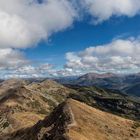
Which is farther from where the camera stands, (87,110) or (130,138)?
(87,110)

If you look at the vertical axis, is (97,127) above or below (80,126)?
below

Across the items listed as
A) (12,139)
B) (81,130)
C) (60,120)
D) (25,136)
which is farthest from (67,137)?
(12,139)

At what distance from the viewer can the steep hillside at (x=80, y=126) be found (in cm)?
12025

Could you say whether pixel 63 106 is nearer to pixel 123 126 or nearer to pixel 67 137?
pixel 123 126

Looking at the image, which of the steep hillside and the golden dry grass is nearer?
the steep hillside

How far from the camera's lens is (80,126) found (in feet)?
412

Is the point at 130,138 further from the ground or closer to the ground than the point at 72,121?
closer to the ground

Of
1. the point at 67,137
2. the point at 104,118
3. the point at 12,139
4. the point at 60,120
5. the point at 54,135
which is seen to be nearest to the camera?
the point at 67,137

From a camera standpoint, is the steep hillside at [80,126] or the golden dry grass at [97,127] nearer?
the steep hillside at [80,126]

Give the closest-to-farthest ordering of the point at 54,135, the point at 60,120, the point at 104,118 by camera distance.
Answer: the point at 54,135 → the point at 60,120 → the point at 104,118

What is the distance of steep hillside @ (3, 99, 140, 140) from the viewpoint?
395 feet

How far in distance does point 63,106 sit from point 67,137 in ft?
132

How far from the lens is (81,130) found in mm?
122250

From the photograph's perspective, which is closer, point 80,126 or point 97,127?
point 80,126
